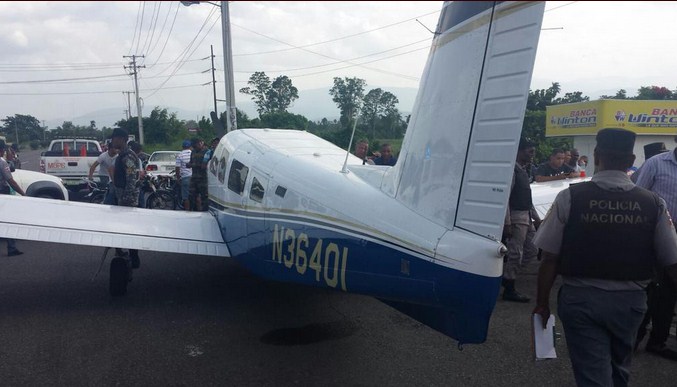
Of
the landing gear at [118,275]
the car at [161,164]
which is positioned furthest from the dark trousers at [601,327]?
the car at [161,164]

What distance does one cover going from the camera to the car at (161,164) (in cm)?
2009

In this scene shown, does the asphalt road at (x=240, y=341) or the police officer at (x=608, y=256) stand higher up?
the police officer at (x=608, y=256)

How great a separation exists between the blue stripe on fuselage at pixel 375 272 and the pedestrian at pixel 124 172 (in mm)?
2901

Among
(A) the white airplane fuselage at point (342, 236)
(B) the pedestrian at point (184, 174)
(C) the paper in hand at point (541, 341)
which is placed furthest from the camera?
(B) the pedestrian at point (184, 174)

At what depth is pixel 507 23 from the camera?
277cm

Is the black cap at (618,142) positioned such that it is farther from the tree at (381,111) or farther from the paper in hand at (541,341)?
the tree at (381,111)

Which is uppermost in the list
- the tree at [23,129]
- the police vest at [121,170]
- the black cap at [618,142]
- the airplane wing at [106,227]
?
the black cap at [618,142]

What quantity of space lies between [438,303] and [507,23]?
5.83 feet

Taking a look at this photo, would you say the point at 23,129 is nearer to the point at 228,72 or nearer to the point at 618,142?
the point at 228,72

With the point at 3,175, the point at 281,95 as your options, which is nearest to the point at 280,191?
the point at 3,175

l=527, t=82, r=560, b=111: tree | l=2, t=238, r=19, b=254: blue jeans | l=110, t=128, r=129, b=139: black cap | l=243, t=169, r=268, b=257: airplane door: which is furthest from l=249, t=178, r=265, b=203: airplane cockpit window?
l=527, t=82, r=560, b=111: tree

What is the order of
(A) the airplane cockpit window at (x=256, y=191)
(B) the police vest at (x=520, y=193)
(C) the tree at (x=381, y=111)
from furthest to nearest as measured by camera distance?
1. (C) the tree at (x=381, y=111)
2. (B) the police vest at (x=520, y=193)
3. (A) the airplane cockpit window at (x=256, y=191)

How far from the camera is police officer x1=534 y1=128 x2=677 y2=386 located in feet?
8.77

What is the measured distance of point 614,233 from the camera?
2664 mm
